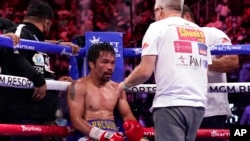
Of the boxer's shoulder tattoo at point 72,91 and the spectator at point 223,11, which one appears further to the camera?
the spectator at point 223,11

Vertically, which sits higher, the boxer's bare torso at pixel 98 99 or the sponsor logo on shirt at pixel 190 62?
the sponsor logo on shirt at pixel 190 62

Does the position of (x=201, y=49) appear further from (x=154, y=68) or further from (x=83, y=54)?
(x=83, y=54)

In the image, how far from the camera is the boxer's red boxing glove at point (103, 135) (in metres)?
2.34

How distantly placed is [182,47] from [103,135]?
62 cm

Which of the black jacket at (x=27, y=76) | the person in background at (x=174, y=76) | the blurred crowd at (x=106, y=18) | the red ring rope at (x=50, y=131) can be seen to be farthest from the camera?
the blurred crowd at (x=106, y=18)

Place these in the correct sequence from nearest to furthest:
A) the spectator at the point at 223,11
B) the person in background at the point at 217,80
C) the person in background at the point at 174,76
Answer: the person in background at the point at 174,76
the person in background at the point at 217,80
the spectator at the point at 223,11

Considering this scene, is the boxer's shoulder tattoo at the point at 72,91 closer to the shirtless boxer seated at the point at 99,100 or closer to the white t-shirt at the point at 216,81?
the shirtless boxer seated at the point at 99,100

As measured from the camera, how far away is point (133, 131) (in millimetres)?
2398

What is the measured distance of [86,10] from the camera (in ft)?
26.2

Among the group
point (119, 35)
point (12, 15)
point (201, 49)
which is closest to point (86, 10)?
point (12, 15)

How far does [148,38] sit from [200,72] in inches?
10.3

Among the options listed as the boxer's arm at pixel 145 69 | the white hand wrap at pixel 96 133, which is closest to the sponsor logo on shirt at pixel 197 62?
the boxer's arm at pixel 145 69

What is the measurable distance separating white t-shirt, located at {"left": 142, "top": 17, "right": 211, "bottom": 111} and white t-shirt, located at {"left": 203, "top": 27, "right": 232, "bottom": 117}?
0.51m

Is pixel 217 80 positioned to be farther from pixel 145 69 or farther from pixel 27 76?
pixel 27 76
